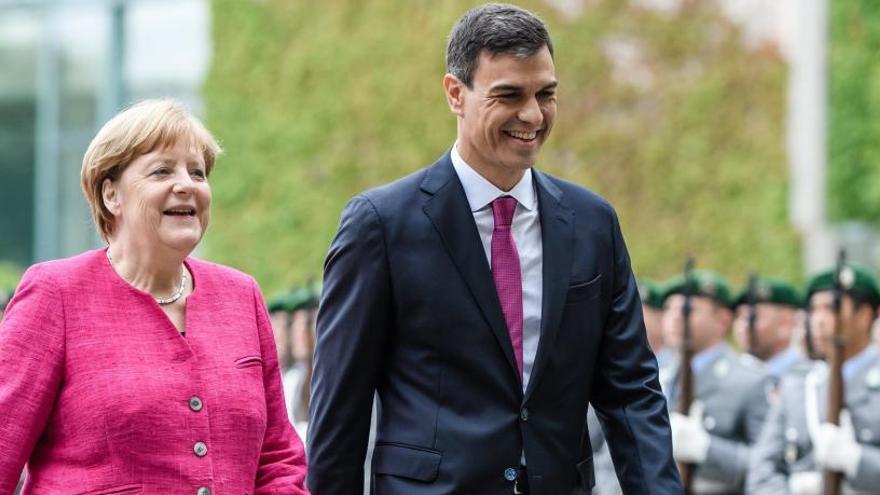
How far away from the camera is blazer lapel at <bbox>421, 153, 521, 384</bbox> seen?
432 cm

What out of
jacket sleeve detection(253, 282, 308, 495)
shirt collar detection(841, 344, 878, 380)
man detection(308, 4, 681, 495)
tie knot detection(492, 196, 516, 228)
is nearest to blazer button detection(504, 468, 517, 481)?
man detection(308, 4, 681, 495)

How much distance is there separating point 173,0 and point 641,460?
19123 mm

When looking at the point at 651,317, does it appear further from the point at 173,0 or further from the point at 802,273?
the point at 173,0

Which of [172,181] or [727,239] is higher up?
[172,181]

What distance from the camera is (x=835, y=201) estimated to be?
16891 mm

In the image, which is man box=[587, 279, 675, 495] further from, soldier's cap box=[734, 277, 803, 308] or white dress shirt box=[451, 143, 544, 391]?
white dress shirt box=[451, 143, 544, 391]

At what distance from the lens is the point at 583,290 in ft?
14.6

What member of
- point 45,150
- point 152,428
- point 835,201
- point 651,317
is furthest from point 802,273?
point 152,428

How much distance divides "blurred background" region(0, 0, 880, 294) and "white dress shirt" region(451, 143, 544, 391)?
12.5 metres

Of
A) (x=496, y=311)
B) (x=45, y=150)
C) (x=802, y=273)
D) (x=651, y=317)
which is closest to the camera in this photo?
(x=496, y=311)

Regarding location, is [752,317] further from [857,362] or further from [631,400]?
[631,400]

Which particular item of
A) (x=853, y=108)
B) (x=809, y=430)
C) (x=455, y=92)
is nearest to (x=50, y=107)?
(x=853, y=108)

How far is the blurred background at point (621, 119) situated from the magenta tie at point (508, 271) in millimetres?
12502

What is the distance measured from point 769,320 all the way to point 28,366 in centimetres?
747
